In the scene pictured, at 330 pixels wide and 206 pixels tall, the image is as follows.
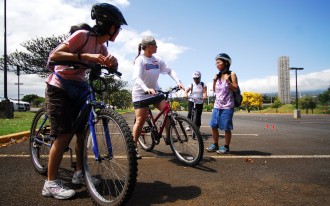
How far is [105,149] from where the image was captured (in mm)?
2678

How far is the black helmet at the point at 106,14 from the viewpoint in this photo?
2.74 metres

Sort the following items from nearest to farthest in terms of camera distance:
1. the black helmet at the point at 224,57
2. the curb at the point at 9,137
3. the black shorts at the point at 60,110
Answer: the black shorts at the point at 60,110
the black helmet at the point at 224,57
the curb at the point at 9,137

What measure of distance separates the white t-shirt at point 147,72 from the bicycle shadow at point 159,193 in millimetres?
1873

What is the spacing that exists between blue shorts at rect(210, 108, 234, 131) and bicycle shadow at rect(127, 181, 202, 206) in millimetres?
2414

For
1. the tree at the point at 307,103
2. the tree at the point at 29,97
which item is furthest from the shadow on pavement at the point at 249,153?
the tree at the point at 29,97

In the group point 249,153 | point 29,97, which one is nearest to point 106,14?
point 249,153

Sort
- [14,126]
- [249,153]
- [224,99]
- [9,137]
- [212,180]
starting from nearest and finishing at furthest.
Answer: [212,180]
[249,153]
[224,99]
[9,137]
[14,126]

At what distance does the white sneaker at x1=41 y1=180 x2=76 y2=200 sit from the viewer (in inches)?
108

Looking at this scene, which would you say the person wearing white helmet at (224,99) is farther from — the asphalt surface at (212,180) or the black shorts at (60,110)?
the black shorts at (60,110)

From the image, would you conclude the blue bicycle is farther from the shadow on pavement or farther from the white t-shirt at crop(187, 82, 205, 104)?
the white t-shirt at crop(187, 82, 205, 104)

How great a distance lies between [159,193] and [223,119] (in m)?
2.87

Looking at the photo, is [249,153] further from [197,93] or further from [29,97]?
[29,97]

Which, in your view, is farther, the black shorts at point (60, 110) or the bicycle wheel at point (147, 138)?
the bicycle wheel at point (147, 138)

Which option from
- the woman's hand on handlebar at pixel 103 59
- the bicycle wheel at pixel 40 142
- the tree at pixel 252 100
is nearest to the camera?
the woman's hand on handlebar at pixel 103 59
